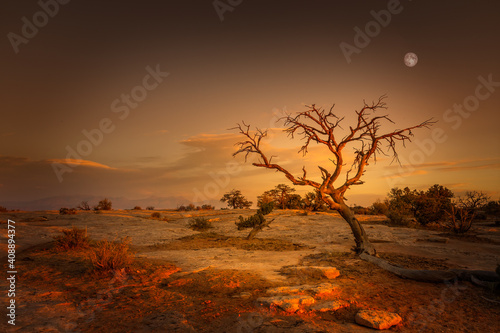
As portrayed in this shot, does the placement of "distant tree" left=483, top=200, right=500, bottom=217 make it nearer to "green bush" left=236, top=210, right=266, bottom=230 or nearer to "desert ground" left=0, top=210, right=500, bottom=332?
"desert ground" left=0, top=210, right=500, bottom=332

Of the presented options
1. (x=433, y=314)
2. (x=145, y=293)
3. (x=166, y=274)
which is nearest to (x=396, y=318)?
(x=433, y=314)

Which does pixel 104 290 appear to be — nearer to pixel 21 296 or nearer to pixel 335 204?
pixel 21 296

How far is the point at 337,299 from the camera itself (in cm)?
Answer: 508

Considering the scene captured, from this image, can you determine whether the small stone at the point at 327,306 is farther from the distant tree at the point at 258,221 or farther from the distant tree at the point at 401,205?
the distant tree at the point at 401,205

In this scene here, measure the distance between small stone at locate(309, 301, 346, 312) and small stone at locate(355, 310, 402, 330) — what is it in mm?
472

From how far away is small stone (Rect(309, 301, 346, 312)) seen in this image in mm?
4652

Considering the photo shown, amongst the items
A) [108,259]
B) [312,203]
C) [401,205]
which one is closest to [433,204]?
[401,205]

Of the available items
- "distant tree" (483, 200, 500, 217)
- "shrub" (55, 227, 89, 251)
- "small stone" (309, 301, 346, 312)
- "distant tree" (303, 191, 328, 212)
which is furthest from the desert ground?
"distant tree" (483, 200, 500, 217)

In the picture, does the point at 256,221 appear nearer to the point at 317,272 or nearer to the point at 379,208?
the point at 317,272

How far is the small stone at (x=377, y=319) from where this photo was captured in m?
4.05

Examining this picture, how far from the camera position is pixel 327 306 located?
4.73 m

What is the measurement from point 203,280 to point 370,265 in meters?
4.46

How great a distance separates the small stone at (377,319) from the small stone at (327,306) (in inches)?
18.6

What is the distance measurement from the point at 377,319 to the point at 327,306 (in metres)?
0.84
